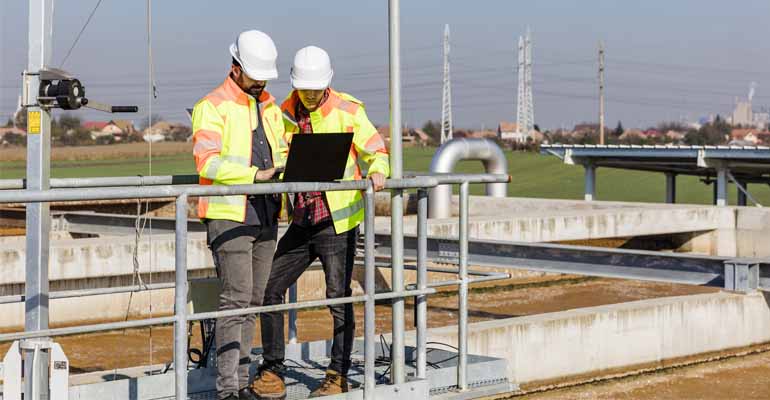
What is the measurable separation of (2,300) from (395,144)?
8.16ft

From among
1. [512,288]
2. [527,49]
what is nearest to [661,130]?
[527,49]

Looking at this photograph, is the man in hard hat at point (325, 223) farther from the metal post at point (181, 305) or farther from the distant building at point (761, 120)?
the distant building at point (761, 120)

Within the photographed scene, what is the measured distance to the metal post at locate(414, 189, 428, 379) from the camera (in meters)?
6.00

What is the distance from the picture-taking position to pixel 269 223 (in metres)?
5.77

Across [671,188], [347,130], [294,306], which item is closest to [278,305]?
[294,306]

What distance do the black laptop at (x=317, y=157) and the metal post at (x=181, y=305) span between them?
2.13 feet

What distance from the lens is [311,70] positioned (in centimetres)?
601

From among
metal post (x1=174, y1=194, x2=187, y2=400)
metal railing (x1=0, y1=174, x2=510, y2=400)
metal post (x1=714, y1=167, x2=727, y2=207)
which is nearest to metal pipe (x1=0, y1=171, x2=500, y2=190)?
metal railing (x1=0, y1=174, x2=510, y2=400)

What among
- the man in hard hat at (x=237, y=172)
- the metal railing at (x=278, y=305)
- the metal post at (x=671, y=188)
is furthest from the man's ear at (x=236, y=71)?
the metal post at (x=671, y=188)

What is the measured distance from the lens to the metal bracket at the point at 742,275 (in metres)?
10.7

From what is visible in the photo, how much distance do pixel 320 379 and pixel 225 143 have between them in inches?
62.4

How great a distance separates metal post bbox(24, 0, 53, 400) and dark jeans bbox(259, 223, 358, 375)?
4.10 ft

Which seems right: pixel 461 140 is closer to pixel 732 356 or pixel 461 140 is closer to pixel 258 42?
pixel 732 356

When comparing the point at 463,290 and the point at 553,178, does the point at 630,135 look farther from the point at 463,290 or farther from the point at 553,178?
the point at 463,290
